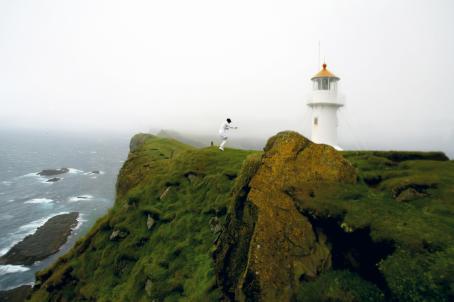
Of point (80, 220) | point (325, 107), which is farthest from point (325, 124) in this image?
point (80, 220)

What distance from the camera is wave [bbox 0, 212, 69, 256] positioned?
49713 mm

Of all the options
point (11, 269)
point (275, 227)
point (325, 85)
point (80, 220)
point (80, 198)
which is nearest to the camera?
point (275, 227)

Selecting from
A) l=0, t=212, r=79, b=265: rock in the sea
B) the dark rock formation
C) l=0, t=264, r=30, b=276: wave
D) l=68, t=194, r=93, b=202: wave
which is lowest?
the dark rock formation

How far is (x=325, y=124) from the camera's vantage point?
3434 cm

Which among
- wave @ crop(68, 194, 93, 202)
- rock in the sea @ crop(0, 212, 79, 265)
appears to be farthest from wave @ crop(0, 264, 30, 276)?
wave @ crop(68, 194, 93, 202)

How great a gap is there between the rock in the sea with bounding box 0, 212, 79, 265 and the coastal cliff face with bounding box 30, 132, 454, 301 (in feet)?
107

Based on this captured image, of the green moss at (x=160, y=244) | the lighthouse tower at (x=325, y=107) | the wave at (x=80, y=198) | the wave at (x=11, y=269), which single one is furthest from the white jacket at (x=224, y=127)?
the wave at (x=80, y=198)

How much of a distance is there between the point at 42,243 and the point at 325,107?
178 feet

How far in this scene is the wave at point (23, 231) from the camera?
163ft

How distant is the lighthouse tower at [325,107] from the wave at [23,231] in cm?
5514

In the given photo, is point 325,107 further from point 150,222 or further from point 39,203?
point 39,203

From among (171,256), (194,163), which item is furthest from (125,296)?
(194,163)

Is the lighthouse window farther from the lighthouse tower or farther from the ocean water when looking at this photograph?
the ocean water

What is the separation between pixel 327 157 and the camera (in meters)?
12.1
